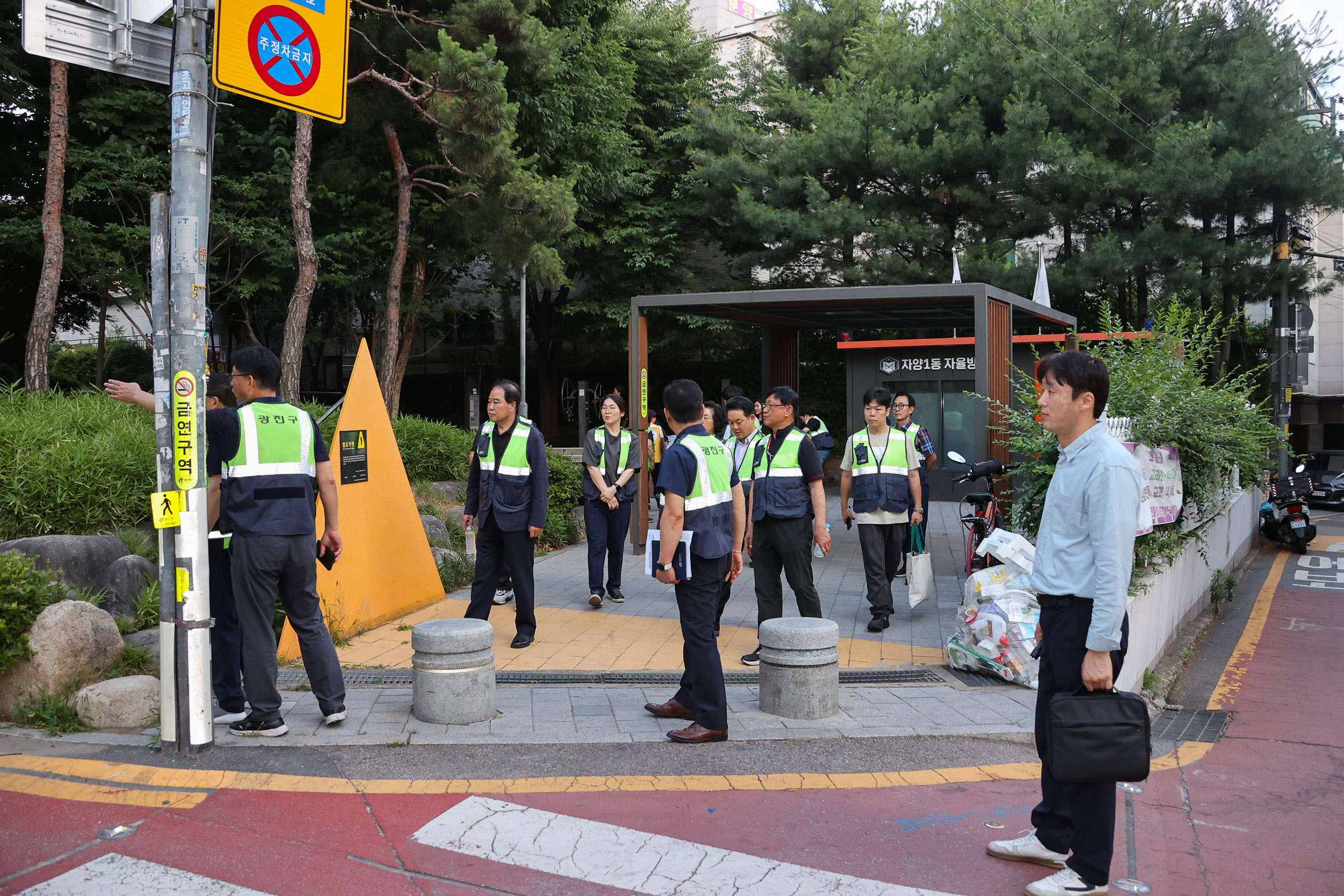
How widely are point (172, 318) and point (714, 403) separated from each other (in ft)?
21.7

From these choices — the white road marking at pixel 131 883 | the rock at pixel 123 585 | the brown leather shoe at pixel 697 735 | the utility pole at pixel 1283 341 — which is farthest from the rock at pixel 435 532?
the utility pole at pixel 1283 341

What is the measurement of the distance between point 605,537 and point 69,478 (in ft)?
12.9

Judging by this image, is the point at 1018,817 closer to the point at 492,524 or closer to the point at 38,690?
the point at 492,524

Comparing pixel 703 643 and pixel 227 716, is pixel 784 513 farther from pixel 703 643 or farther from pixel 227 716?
pixel 227 716

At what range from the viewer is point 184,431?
471 cm

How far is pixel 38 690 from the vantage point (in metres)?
5.29

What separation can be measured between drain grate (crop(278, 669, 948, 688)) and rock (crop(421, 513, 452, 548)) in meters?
3.45

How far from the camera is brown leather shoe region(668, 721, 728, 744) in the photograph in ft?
16.5

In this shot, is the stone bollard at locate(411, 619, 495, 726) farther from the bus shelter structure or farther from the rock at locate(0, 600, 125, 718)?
the bus shelter structure

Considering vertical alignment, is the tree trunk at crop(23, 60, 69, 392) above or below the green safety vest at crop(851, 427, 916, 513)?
above

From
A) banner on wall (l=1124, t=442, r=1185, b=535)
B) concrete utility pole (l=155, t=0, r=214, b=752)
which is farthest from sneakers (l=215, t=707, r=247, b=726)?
banner on wall (l=1124, t=442, r=1185, b=535)

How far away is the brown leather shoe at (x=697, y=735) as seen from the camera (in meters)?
5.04

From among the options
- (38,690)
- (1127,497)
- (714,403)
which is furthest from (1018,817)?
(714,403)

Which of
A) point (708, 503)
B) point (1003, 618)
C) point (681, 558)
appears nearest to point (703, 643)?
point (681, 558)
